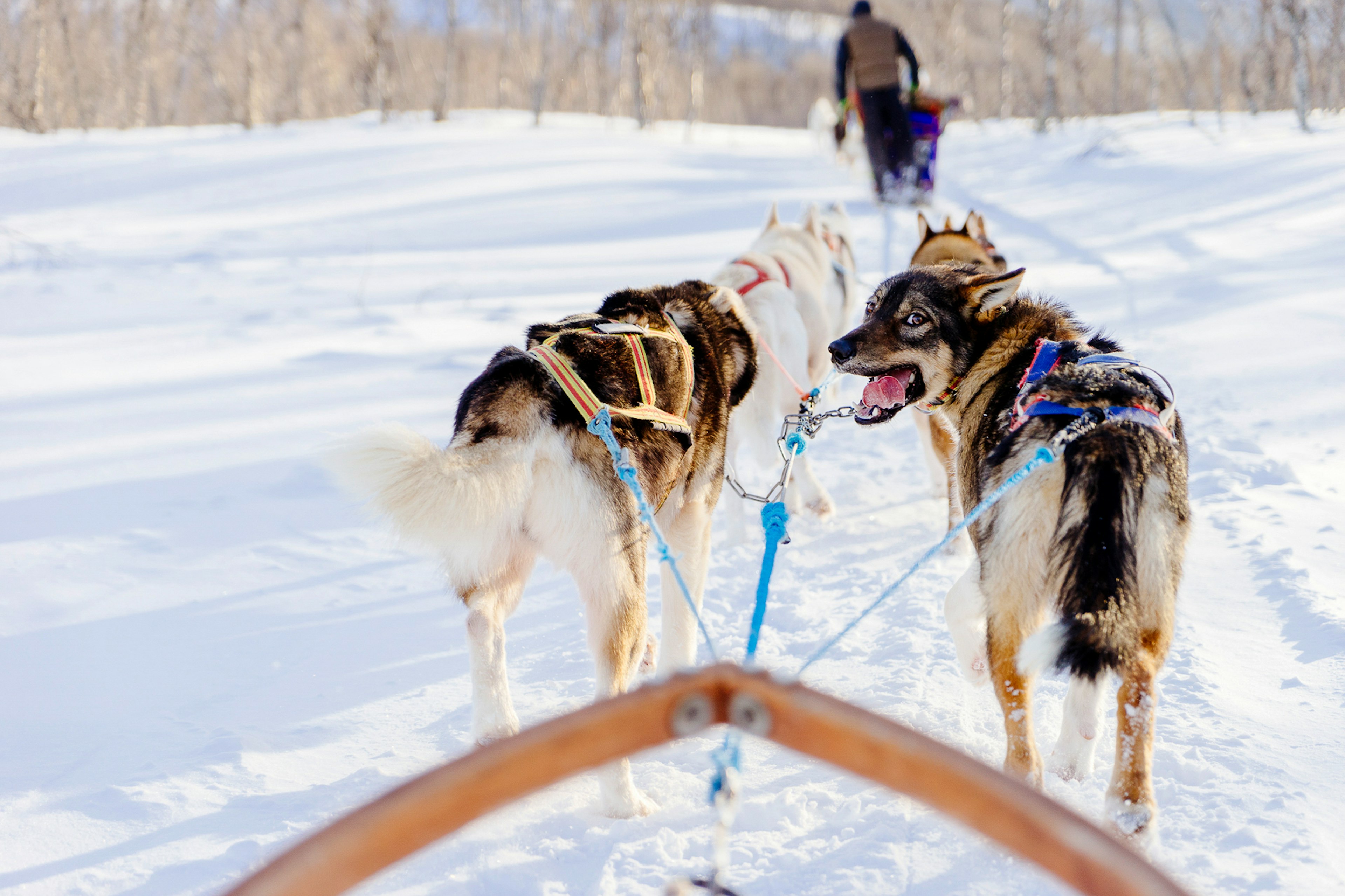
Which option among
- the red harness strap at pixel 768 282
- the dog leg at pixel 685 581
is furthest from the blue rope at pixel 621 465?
the red harness strap at pixel 768 282

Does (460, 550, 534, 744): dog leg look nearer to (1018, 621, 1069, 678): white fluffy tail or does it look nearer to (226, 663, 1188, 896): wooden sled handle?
(1018, 621, 1069, 678): white fluffy tail

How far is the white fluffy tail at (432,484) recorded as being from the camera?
1.84 metres

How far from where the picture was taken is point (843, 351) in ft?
9.13

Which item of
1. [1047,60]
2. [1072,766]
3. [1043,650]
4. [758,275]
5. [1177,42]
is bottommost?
[1072,766]

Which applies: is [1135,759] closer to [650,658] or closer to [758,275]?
[650,658]

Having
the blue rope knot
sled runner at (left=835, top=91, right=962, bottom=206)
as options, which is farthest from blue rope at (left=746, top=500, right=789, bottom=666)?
sled runner at (left=835, top=91, right=962, bottom=206)

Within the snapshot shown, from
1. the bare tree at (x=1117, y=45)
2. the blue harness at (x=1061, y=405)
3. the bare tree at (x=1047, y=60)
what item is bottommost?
the blue harness at (x=1061, y=405)

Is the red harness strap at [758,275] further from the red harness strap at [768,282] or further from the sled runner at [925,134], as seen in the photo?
the sled runner at [925,134]

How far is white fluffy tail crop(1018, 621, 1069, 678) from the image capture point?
5.09 ft

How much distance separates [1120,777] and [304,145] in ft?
56.9

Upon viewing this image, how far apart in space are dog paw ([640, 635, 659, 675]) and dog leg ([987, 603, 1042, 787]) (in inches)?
49.3

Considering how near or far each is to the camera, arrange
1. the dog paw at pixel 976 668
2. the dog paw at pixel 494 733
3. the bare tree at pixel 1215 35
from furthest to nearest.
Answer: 1. the bare tree at pixel 1215 35
2. the dog paw at pixel 976 668
3. the dog paw at pixel 494 733

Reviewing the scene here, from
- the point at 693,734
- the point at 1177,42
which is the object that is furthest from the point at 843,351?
the point at 1177,42

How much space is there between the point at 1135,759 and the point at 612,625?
1168 millimetres
